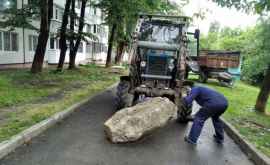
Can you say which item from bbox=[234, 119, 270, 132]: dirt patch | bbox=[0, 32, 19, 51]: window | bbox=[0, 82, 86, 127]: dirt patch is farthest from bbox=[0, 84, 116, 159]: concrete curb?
bbox=[0, 32, 19, 51]: window

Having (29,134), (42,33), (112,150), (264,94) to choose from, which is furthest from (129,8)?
(112,150)

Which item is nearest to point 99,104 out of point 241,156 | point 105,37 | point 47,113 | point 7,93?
point 47,113

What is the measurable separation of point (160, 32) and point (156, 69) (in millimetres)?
1369

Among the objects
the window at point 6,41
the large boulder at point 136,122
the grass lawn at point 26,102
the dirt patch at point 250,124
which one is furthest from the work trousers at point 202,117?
the window at point 6,41

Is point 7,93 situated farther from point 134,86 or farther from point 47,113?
point 134,86

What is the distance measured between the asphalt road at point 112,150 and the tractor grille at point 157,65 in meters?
2.03

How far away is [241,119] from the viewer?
8.03 metres

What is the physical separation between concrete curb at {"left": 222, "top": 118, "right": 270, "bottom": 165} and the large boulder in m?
1.66

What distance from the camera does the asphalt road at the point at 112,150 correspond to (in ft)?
14.8

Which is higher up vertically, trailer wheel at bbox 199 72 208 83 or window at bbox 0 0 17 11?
window at bbox 0 0 17 11

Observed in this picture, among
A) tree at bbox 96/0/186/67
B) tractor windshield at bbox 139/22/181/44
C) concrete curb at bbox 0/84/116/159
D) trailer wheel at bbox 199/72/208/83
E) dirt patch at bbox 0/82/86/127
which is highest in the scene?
tree at bbox 96/0/186/67

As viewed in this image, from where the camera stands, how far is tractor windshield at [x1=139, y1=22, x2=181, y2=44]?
8.42 m

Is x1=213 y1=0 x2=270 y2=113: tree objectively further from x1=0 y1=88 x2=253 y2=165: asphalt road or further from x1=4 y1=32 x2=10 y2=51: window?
x1=4 y1=32 x2=10 y2=51: window

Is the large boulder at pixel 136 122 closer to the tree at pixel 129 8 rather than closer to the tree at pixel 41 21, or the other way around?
the tree at pixel 129 8
